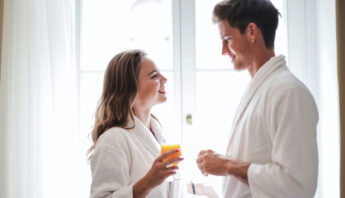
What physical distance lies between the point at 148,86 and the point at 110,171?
47 centimetres

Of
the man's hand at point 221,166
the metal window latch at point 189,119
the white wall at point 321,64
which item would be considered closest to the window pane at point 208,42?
the white wall at point 321,64

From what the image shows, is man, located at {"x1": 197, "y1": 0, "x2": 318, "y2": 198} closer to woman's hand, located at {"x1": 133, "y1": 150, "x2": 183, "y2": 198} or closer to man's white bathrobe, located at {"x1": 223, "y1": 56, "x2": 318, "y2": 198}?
man's white bathrobe, located at {"x1": 223, "y1": 56, "x2": 318, "y2": 198}

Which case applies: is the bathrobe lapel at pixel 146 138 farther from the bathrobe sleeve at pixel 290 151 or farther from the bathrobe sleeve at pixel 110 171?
the bathrobe sleeve at pixel 290 151

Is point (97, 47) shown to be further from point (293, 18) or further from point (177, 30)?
point (293, 18)

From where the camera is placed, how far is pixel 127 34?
2.30 metres

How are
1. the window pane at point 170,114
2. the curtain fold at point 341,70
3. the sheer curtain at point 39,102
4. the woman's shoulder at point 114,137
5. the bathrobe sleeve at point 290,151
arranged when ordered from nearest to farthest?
the bathrobe sleeve at point 290,151 < the woman's shoulder at point 114,137 < the curtain fold at point 341,70 < the sheer curtain at point 39,102 < the window pane at point 170,114

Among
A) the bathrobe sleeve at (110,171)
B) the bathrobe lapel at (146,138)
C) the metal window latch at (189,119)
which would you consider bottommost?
the bathrobe sleeve at (110,171)

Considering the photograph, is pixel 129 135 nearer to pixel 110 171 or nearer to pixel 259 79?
pixel 110 171

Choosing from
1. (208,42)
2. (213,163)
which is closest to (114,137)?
(213,163)

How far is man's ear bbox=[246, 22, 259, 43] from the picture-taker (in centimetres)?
145

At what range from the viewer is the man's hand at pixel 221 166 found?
1.28m

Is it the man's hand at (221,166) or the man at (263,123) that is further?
the man's hand at (221,166)

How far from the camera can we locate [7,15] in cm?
192

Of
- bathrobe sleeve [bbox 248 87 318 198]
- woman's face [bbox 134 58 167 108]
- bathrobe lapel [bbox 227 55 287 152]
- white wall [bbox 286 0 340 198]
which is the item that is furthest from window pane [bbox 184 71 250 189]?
bathrobe sleeve [bbox 248 87 318 198]
